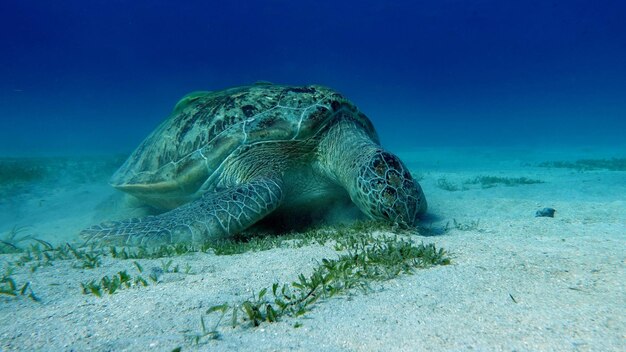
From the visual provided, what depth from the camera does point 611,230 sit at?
357cm

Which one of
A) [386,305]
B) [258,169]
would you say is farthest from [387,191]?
[258,169]

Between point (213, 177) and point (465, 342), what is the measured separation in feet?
15.1

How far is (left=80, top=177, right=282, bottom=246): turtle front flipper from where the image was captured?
3.65 m

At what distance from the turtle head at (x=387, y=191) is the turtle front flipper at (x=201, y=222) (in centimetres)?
126

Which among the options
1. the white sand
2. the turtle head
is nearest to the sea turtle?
the turtle head

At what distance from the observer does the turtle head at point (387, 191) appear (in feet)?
11.8

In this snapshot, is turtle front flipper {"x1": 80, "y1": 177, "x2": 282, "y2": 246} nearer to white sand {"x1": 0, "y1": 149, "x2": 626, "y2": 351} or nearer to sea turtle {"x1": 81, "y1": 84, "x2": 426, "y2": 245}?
sea turtle {"x1": 81, "y1": 84, "x2": 426, "y2": 245}

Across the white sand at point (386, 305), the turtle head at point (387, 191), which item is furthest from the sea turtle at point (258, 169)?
the white sand at point (386, 305)

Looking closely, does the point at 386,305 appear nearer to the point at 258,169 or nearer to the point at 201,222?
the point at 201,222

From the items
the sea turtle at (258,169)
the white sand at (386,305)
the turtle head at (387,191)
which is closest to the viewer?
the white sand at (386,305)

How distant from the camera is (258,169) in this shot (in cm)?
504

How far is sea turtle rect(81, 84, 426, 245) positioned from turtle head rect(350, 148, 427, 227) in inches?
0.5

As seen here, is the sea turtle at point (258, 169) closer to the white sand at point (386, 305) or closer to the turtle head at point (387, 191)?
the turtle head at point (387, 191)

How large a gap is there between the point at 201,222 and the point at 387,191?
231 centimetres
